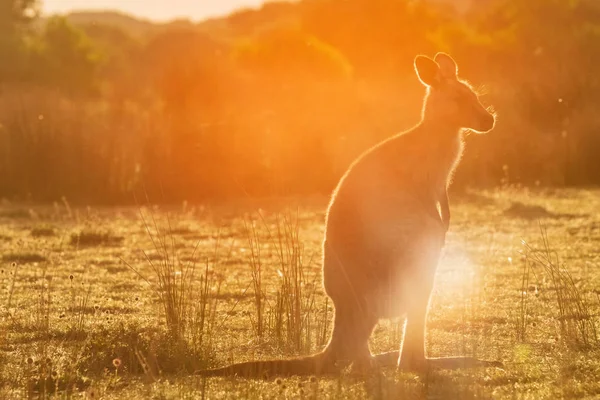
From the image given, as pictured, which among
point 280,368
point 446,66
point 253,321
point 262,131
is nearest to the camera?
point 280,368

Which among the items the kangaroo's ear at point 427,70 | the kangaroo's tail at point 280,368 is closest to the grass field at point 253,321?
the kangaroo's tail at point 280,368

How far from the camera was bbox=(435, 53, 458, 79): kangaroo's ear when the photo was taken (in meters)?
6.79

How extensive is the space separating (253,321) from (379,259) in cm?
189

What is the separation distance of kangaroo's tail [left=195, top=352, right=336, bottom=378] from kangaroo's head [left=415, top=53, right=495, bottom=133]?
1646 millimetres

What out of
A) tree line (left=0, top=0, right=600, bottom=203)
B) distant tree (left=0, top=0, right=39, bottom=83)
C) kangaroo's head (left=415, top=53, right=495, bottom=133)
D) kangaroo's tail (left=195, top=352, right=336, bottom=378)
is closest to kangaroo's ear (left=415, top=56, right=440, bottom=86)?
kangaroo's head (left=415, top=53, right=495, bottom=133)

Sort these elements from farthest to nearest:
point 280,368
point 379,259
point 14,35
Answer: point 14,35
point 379,259
point 280,368

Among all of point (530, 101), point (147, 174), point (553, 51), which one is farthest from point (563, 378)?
point (553, 51)

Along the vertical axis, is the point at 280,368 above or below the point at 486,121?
below

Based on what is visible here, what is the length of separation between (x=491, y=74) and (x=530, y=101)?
35.7ft

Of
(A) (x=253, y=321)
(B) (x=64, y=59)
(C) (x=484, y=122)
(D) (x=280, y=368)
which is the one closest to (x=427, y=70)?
(C) (x=484, y=122)

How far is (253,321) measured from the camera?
777 cm

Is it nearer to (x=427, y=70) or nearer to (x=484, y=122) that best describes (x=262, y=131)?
(x=427, y=70)

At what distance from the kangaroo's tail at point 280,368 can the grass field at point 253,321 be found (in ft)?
0.23

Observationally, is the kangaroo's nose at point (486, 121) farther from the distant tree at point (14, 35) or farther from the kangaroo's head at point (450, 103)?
the distant tree at point (14, 35)
